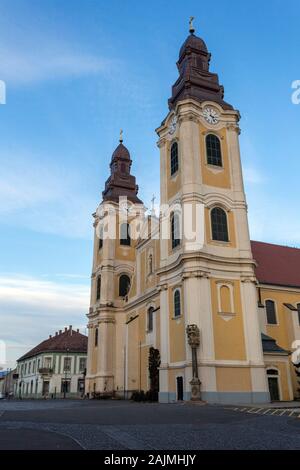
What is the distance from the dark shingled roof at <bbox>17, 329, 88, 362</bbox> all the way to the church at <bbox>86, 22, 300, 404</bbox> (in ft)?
72.4

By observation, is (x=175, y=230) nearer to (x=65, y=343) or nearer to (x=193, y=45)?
(x=193, y=45)

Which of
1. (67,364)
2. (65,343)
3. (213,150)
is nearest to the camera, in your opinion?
(213,150)

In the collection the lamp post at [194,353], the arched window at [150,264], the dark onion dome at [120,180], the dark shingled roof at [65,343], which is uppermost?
the dark onion dome at [120,180]

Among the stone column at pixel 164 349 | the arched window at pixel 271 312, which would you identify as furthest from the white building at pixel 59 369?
the stone column at pixel 164 349

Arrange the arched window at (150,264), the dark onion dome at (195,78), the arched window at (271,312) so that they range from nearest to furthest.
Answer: the dark onion dome at (195,78) < the arched window at (271,312) < the arched window at (150,264)

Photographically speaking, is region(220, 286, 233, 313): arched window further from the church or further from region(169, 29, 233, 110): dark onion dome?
region(169, 29, 233, 110): dark onion dome

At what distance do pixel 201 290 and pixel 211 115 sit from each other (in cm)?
1312

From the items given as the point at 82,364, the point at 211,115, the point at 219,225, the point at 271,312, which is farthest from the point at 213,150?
the point at 82,364

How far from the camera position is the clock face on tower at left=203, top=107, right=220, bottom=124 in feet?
103

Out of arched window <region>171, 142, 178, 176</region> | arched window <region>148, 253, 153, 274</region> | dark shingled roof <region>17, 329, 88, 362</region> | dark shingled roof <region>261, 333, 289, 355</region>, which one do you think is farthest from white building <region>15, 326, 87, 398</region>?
arched window <region>171, 142, 178, 176</region>

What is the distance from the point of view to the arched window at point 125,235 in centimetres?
4616

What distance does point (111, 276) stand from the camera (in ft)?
145

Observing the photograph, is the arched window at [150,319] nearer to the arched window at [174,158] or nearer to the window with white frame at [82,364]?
the arched window at [174,158]
